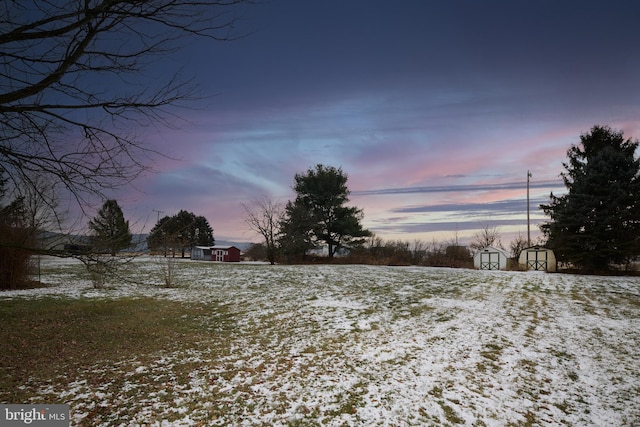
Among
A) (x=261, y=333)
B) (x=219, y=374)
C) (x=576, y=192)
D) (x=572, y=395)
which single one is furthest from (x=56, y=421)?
(x=576, y=192)

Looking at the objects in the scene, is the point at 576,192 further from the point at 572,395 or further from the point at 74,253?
the point at 74,253

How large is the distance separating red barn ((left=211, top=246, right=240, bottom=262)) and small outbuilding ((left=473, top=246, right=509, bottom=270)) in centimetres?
3538

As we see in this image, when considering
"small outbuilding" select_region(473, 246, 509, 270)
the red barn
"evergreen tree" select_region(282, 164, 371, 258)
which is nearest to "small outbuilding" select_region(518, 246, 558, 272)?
"small outbuilding" select_region(473, 246, 509, 270)

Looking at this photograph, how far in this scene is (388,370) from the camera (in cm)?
590

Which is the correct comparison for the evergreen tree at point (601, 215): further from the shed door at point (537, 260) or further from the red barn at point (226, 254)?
the red barn at point (226, 254)

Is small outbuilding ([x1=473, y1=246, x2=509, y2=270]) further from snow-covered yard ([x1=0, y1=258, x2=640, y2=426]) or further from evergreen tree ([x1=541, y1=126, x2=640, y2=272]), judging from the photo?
snow-covered yard ([x1=0, y1=258, x2=640, y2=426])

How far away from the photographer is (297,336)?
782 cm

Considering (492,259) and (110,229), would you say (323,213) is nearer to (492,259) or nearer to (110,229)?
(492,259)

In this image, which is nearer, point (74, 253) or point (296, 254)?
point (74, 253)

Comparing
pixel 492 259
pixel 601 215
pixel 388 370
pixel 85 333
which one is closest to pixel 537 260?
pixel 492 259

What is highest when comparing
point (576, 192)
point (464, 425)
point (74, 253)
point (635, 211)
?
point (576, 192)

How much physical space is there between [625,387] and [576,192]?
66.3 feet

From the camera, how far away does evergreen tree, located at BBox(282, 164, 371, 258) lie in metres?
32.8

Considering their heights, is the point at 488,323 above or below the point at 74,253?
below
